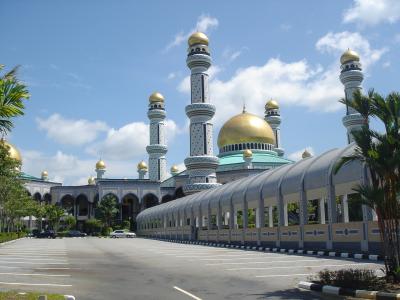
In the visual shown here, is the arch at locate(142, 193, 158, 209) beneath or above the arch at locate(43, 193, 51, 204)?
beneath

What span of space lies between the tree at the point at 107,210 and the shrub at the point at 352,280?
71899mm

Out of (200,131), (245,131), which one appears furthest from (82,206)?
(200,131)

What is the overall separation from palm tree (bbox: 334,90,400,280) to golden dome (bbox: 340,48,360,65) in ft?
199

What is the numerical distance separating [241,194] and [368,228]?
14.4 meters

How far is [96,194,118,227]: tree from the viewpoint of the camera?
8150cm

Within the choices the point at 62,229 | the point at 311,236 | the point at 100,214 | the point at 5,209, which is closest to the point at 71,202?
the point at 62,229

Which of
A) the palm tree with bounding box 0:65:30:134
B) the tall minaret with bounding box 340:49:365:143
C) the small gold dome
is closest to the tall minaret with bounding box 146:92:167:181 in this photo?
the small gold dome

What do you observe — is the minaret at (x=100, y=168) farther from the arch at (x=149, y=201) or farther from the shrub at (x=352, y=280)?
the shrub at (x=352, y=280)

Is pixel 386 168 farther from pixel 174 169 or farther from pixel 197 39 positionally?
pixel 174 169

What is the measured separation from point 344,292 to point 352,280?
749 mm

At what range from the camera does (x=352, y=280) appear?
1148 cm

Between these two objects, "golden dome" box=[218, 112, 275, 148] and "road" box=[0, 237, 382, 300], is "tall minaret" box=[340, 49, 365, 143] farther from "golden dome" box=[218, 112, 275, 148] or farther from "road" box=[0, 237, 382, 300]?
"road" box=[0, 237, 382, 300]

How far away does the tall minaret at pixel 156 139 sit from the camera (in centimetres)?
8912

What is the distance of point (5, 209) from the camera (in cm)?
5494
